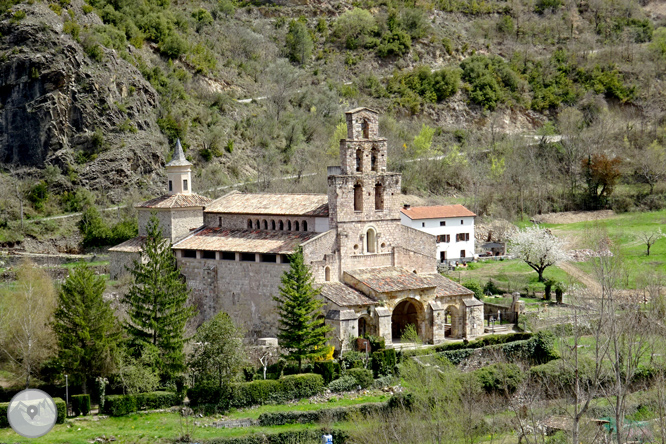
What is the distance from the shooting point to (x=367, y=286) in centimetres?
5091

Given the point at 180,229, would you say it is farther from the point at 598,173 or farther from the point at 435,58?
the point at 435,58

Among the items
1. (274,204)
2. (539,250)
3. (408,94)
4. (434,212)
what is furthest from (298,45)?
(274,204)

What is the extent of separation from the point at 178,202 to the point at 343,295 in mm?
13474

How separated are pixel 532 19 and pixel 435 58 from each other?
26202mm

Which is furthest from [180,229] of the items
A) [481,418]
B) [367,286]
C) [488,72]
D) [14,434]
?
[488,72]

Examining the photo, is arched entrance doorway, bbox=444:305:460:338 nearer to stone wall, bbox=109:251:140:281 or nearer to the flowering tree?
the flowering tree

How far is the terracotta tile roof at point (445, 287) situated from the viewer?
53159 millimetres

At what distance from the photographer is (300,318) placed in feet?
153

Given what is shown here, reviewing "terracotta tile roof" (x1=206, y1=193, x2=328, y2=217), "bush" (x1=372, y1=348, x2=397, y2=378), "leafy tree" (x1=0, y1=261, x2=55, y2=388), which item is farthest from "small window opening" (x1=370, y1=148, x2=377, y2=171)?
"leafy tree" (x1=0, y1=261, x2=55, y2=388)

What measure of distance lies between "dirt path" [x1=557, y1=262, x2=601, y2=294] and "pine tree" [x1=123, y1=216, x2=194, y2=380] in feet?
94.0

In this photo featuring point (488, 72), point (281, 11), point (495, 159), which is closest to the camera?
point (495, 159)

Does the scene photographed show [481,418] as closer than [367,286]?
Yes

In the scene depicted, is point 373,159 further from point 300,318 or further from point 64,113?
point 64,113

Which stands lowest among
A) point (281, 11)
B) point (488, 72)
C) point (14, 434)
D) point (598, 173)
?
point (14, 434)
